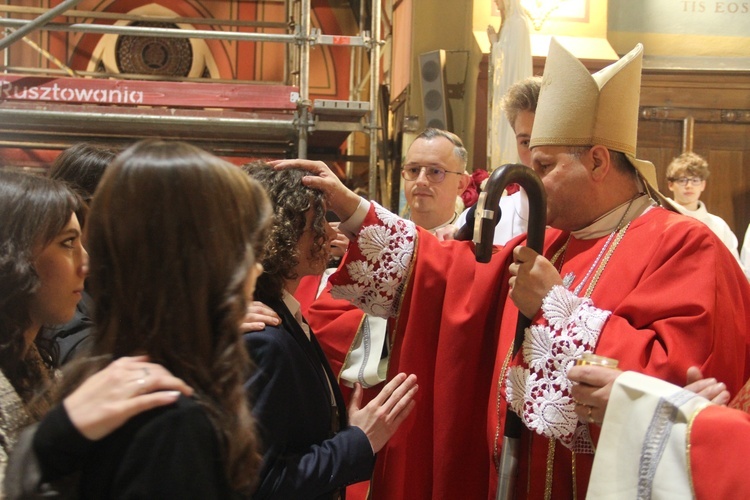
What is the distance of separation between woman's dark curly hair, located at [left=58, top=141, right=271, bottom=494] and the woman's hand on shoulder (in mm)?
45

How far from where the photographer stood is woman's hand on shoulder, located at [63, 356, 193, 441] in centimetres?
105

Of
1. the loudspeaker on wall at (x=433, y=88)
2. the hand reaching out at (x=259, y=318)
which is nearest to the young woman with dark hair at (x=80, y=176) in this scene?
the hand reaching out at (x=259, y=318)

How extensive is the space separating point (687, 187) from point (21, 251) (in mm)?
5431

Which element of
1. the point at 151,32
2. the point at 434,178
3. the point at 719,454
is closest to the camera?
the point at 719,454

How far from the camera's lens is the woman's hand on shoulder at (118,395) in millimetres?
1046

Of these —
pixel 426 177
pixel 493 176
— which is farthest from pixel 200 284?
pixel 426 177

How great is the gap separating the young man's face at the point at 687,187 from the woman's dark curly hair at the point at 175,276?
18.3 feet

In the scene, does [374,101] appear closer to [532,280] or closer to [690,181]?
[690,181]

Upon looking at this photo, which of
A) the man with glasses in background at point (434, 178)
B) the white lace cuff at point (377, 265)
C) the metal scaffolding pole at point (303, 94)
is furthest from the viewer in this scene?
the metal scaffolding pole at point (303, 94)

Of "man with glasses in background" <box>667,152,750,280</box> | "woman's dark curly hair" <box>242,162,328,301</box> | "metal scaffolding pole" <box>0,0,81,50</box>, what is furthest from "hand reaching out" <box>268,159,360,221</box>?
"man with glasses in background" <box>667,152,750,280</box>

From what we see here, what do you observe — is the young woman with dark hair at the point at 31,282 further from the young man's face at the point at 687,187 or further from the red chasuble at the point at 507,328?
the young man's face at the point at 687,187

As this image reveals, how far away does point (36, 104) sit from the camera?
4832 millimetres

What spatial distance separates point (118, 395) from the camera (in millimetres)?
1060

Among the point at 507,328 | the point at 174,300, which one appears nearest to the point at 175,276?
the point at 174,300
